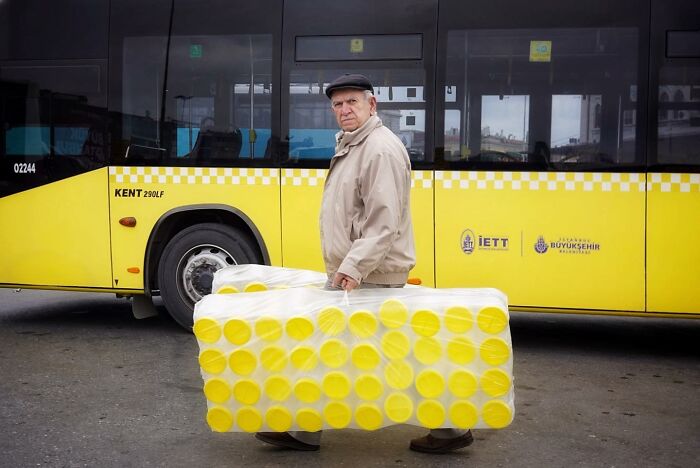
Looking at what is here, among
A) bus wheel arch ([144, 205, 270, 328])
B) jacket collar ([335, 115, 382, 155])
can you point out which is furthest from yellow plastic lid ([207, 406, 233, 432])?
bus wheel arch ([144, 205, 270, 328])

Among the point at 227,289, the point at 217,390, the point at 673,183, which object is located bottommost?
the point at 217,390

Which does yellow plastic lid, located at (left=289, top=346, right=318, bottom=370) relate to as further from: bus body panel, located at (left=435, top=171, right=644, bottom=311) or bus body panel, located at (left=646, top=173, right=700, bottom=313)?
bus body panel, located at (left=646, top=173, right=700, bottom=313)

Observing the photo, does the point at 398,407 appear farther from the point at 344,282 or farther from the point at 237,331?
the point at 237,331

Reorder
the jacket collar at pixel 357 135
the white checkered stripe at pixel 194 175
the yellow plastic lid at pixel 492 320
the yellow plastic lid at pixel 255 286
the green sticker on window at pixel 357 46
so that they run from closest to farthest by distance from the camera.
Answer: the yellow plastic lid at pixel 492 320 → the jacket collar at pixel 357 135 → the yellow plastic lid at pixel 255 286 → the green sticker on window at pixel 357 46 → the white checkered stripe at pixel 194 175

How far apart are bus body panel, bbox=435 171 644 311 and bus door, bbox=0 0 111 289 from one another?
3235 millimetres

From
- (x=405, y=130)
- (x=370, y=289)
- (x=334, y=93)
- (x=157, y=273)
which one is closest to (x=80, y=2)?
(x=157, y=273)

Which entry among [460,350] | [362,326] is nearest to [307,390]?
[362,326]

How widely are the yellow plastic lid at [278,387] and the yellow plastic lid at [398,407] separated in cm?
50

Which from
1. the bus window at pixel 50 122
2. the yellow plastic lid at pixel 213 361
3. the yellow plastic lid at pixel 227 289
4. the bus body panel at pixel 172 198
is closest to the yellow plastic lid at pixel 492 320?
the yellow plastic lid at pixel 213 361

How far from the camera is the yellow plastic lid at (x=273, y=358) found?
14.5 feet

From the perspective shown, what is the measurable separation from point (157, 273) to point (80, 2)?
2644 millimetres

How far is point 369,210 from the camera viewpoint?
4453mm

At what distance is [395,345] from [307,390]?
498 millimetres

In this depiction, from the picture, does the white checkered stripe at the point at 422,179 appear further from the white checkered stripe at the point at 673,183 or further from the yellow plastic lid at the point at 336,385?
the yellow plastic lid at the point at 336,385
